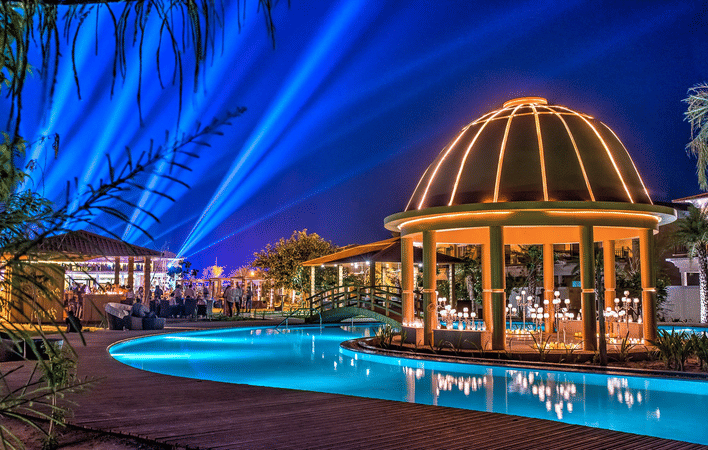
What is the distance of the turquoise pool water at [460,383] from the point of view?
8.57 metres

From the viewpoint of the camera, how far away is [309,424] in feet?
19.4

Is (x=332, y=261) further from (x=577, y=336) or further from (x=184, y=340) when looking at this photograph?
(x=577, y=336)

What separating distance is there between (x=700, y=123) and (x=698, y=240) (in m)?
18.5

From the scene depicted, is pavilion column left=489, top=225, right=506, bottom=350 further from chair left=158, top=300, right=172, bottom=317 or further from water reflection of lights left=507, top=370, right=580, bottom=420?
chair left=158, top=300, right=172, bottom=317

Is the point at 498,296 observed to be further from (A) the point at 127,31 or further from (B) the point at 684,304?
(B) the point at 684,304

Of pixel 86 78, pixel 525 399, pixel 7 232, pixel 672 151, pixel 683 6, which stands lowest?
pixel 525 399

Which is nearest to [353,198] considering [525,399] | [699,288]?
[699,288]

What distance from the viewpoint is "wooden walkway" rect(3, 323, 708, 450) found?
5254 mm

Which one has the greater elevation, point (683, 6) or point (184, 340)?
point (683, 6)

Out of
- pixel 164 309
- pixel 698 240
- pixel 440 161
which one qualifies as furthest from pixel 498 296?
pixel 164 309

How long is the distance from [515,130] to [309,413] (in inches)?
401

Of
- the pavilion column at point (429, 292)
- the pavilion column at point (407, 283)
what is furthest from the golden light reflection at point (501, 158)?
the pavilion column at point (407, 283)

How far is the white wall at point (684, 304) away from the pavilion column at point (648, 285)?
18430 millimetres

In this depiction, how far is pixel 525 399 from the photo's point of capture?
31.5 feet
